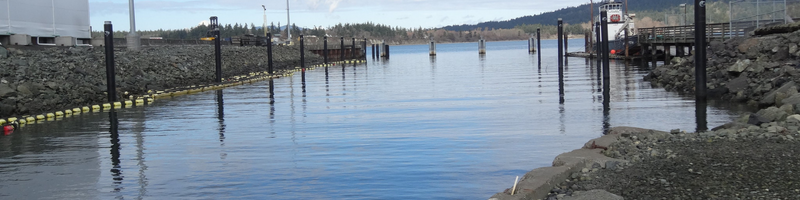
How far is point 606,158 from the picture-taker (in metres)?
9.27

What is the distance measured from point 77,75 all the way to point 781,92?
21284 mm

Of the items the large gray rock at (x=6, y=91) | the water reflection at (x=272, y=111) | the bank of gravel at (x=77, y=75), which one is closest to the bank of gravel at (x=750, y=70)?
the water reflection at (x=272, y=111)

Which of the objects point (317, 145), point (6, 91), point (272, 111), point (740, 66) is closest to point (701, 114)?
point (740, 66)

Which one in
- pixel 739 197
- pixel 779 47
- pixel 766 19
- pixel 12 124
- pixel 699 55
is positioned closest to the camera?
pixel 739 197

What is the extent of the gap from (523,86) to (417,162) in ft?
60.5

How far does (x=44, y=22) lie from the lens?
34969 millimetres

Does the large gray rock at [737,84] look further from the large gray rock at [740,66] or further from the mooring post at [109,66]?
the mooring post at [109,66]

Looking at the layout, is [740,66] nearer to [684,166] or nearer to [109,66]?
[684,166]

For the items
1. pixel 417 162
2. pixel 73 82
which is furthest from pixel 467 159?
pixel 73 82

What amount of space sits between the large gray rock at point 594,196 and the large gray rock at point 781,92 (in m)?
10.1

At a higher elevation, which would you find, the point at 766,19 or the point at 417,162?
the point at 766,19

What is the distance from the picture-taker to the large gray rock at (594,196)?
22.6 ft

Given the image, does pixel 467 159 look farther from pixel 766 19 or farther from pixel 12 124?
pixel 766 19

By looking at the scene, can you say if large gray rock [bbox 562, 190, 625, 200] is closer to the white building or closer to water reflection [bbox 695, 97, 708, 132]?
water reflection [bbox 695, 97, 708, 132]
